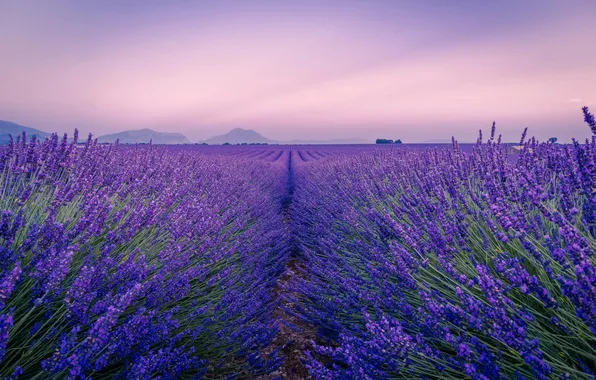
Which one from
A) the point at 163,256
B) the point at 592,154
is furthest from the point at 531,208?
the point at 163,256

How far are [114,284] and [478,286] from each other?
1.51 m

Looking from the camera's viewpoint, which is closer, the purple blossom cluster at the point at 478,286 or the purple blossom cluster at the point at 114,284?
the purple blossom cluster at the point at 478,286

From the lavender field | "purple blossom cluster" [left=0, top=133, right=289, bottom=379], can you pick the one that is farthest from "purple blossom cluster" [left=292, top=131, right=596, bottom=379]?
"purple blossom cluster" [left=0, top=133, right=289, bottom=379]

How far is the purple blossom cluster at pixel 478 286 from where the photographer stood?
3.26 feet

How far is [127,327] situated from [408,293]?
1.34m

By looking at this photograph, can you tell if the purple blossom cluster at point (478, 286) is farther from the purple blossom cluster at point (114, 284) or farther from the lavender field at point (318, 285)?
the purple blossom cluster at point (114, 284)

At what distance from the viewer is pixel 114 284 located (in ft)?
4.93

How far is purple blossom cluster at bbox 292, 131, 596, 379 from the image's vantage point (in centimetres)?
99

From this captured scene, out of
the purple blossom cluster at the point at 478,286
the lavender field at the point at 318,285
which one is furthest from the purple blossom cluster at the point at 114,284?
the purple blossom cluster at the point at 478,286

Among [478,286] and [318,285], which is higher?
[478,286]

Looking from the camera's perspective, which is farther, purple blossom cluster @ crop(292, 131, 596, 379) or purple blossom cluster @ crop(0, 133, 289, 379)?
purple blossom cluster @ crop(0, 133, 289, 379)

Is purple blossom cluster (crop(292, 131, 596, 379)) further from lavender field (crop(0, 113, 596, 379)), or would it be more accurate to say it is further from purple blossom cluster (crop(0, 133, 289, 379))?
purple blossom cluster (crop(0, 133, 289, 379))

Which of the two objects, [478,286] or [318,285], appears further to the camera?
[318,285]

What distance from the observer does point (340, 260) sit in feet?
8.85
